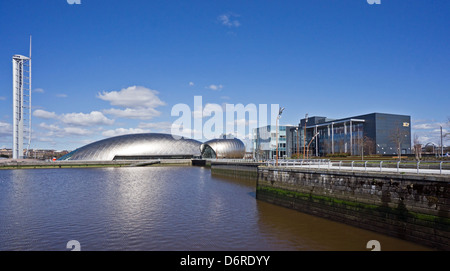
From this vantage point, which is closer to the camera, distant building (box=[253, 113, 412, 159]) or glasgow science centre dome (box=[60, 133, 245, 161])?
distant building (box=[253, 113, 412, 159])

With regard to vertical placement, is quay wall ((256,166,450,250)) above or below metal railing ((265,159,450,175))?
below

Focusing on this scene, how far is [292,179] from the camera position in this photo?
22.1 meters

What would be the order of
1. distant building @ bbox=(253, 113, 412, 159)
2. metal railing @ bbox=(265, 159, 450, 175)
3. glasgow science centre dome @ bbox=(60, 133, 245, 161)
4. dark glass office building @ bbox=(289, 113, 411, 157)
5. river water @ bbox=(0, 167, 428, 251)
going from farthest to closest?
glasgow science centre dome @ bbox=(60, 133, 245, 161) → distant building @ bbox=(253, 113, 412, 159) → dark glass office building @ bbox=(289, 113, 411, 157) → metal railing @ bbox=(265, 159, 450, 175) → river water @ bbox=(0, 167, 428, 251)

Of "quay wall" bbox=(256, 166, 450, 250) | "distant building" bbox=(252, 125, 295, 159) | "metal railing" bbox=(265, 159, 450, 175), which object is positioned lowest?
"quay wall" bbox=(256, 166, 450, 250)

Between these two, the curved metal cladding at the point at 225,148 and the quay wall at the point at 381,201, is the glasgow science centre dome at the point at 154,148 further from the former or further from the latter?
the quay wall at the point at 381,201

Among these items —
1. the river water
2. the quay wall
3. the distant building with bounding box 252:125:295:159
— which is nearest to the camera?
the quay wall

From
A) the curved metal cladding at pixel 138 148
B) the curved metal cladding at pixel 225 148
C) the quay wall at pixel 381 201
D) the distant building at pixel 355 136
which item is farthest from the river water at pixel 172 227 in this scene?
the curved metal cladding at pixel 225 148

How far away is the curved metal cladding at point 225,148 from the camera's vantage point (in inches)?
4405

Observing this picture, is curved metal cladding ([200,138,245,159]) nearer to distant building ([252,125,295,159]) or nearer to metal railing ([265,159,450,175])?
distant building ([252,125,295,159])

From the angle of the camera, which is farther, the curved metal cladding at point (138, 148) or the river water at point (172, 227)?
the curved metal cladding at point (138, 148)

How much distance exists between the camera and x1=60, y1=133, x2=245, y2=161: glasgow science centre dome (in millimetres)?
106250

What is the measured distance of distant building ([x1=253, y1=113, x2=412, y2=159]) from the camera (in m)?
75.6

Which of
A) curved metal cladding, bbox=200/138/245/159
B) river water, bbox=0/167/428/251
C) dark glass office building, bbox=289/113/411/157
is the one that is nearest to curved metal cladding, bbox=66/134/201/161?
curved metal cladding, bbox=200/138/245/159
